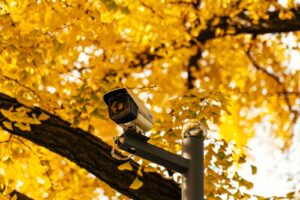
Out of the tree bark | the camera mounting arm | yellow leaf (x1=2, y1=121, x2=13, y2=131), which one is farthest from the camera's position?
yellow leaf (x1=2, y1=121, x2=13, y2=131)

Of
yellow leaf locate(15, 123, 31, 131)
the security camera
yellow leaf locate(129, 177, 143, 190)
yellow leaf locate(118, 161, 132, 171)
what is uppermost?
yellow leaf locate(15, 123, 31, 131)

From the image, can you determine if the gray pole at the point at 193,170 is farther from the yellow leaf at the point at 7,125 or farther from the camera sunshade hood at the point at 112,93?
the yellow leaf at the point at 7,125

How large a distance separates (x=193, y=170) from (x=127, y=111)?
1.66 ft

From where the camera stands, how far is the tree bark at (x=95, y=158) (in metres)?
4.50

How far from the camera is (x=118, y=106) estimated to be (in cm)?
305

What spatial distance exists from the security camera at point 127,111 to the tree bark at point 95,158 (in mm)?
1482

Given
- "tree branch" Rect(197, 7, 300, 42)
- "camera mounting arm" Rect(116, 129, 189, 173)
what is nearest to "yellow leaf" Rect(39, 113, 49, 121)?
"camera mounting arm" Rect(116, 129, 189, 173)

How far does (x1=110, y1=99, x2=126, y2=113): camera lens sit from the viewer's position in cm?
302

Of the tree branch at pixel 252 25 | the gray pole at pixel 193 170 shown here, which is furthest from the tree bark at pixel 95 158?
the tree branch at pixel 252 25

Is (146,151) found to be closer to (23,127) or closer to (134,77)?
(23,127)

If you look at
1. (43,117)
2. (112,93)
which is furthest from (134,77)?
(112,93)

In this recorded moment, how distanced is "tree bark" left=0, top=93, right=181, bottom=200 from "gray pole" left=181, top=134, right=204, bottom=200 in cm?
136

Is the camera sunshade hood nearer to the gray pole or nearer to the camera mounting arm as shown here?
the camera mounting arm

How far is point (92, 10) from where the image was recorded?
557 centimetres
